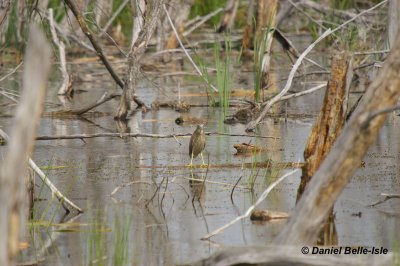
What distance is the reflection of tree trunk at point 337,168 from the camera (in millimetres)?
4340

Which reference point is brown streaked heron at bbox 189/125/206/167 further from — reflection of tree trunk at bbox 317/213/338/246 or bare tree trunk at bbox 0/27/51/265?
bare tree trunk at bbox 0/27/51/265

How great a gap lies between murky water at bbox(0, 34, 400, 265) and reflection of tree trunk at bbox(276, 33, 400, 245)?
520 millimetres

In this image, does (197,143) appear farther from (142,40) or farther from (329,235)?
(329,235)

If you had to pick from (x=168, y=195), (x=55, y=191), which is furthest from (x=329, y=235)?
(x=55, y=191)

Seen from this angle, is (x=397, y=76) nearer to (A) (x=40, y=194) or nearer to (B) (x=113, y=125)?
(A) (x=40, y=194)

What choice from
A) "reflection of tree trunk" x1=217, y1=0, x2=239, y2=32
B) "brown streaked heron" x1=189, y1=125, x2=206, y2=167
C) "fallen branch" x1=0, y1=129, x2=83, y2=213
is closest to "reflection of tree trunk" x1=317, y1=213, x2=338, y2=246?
"fallen branch" x1=0, y1=129, x2=83, y2=213

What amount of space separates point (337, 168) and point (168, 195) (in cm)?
224

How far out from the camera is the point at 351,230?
545cm

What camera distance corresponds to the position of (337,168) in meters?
4.36

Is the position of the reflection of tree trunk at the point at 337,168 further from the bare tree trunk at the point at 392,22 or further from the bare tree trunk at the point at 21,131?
the bare tree trunk at the point at 392,22

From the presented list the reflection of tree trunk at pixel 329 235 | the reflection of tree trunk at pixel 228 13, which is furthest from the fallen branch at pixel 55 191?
the reflection of tree trunk at pixel 228 13

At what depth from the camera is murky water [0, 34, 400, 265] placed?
5.18 m

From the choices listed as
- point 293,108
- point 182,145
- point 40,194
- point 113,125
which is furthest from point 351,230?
point 293,108

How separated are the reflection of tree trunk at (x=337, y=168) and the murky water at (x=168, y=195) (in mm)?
520
